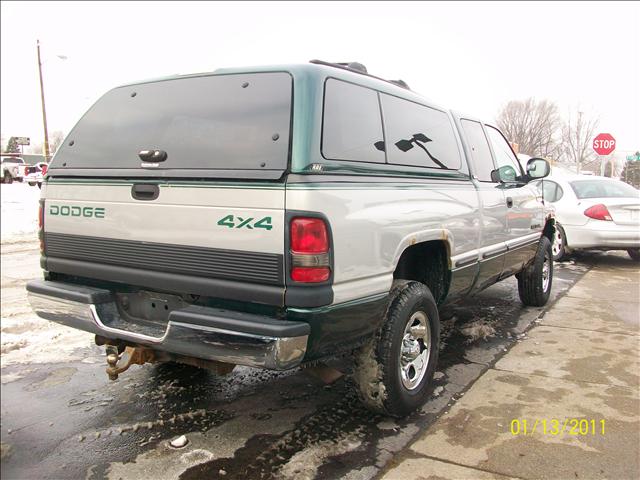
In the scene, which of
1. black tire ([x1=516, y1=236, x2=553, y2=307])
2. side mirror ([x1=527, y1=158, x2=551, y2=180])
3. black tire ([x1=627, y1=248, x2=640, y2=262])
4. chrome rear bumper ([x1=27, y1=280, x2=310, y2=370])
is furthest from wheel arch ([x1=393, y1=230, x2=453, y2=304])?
black tire ([x1=627, y1=248, x2=640, y2=262])

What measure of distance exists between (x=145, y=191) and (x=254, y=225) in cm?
73

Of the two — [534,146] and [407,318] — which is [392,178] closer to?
[407,318]

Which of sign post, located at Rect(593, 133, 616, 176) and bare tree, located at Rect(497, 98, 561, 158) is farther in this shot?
bare tree, located at Rect(497, 98, 561, 158)

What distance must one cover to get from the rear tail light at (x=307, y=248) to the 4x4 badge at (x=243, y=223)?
123 millimetres

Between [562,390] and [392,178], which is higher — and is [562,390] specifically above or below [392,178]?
below

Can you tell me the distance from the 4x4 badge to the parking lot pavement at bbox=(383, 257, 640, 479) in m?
1.41

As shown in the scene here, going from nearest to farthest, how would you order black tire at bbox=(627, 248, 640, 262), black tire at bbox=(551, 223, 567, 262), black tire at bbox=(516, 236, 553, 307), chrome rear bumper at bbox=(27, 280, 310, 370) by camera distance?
chrome rear bumper at bbox=(27, 280, 310, 370)
black tire at bbox=(516, 236, 553, 307)
black tire at bbox=(551, 223, 567, 262)
black tire at bbox=(627, 248, 640, 262)

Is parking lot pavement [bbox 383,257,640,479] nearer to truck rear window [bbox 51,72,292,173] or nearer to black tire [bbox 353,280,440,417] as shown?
black tire [bbox 353,280,440,417]

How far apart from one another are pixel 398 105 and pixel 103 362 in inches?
117

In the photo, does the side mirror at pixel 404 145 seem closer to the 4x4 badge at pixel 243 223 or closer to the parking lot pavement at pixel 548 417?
the 4x4 badge at pixel 243 223

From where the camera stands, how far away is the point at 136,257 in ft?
9.57

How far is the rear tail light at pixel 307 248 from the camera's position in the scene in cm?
249

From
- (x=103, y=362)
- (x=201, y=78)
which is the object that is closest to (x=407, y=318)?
(x=201, y=78)

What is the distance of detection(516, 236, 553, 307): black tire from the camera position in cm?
603
